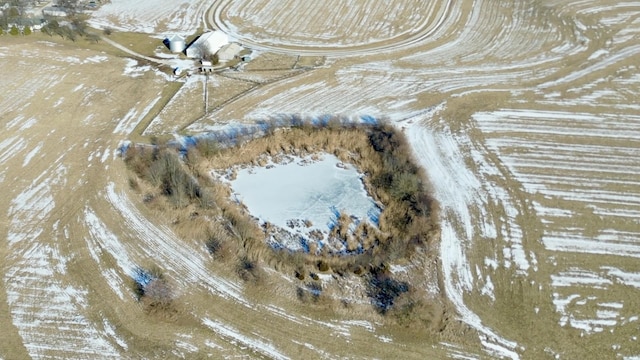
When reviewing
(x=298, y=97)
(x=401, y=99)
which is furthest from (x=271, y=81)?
(x=401, y=99)

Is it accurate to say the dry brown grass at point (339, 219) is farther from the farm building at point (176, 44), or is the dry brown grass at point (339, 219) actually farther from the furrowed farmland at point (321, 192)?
the farm building at point (176, 44)

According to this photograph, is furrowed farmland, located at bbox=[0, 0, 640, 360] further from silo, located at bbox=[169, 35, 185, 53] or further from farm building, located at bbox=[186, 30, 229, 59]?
silo, located at bbox=[169, 35, 185, 53]

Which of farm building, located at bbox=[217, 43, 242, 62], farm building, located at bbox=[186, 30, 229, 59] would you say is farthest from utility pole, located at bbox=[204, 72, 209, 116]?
farm building, located at bbox=[186, 30, 229, 59]

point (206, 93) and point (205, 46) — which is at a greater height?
point (205, 46)

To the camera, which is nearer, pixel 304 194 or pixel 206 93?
pixel 304 194

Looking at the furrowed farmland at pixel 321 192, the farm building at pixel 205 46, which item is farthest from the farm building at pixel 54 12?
the farm building at pixel 205 46

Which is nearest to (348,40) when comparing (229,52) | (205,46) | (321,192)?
(229,52)

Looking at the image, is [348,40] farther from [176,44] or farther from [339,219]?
[339,219]

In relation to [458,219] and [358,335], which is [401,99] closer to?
[458,219]
